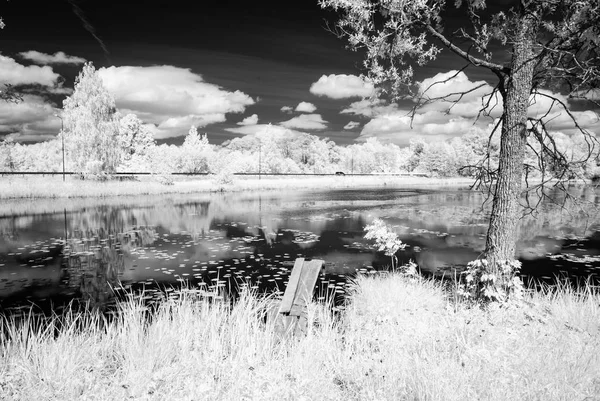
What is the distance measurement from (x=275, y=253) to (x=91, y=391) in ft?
38.7

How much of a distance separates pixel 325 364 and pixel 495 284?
13.9 ft

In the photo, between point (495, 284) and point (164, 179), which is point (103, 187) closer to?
point (164, 179)

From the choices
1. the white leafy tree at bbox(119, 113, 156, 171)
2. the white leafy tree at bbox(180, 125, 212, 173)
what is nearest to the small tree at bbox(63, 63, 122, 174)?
the white leafy tree at bbox(180, 125, 212, 173)

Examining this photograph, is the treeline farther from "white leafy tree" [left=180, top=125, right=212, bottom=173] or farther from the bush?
the bush

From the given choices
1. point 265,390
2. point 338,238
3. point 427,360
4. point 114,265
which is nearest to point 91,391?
point 265,390

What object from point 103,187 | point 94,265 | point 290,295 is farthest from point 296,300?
point 103,187

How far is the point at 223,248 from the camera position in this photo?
16.5 m

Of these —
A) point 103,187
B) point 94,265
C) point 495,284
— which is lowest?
point 94,265

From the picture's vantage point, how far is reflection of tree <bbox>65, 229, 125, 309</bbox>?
10.5m

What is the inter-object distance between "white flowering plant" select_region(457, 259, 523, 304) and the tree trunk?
14 centimetres

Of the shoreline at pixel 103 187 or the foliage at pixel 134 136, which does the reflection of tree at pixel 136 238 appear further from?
the foliage at pixel 134 136

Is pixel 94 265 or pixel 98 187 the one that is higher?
pixel 98 187

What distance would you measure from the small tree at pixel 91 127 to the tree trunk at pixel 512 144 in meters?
46.0

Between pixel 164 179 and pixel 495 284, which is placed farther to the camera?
pixel 164 179
